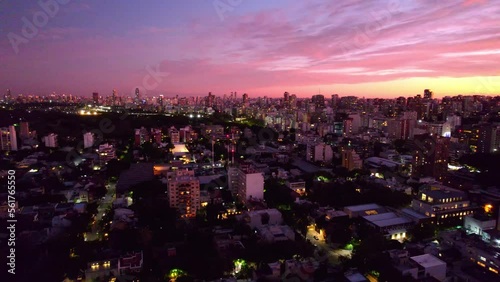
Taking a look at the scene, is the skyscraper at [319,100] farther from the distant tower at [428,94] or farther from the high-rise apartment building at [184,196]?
the high-rise apartment building at [184,196]

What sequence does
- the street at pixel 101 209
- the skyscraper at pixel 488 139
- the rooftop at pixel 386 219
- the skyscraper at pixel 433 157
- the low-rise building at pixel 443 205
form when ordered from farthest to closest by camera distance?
the skyscraper at pixel 488 139
the skyscraper at pixel 433 157
the low-rise building at pixel 443 205
the rooftop at pixel 386 219
the street at pixel 101 209

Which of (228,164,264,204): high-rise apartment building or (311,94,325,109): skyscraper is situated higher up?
(311,94,325,109): skyscraper

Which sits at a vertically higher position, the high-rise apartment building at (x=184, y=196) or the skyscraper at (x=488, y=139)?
the skyscraper at (x=488, y=139)

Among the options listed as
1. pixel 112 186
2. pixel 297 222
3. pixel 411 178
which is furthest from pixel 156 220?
pixel 411 178

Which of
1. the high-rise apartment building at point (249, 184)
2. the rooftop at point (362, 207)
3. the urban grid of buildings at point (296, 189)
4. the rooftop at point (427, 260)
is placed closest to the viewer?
the rooftop at point (427, 260)

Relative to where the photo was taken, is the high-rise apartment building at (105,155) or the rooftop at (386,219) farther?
the high-rise apartment building at (105,155)

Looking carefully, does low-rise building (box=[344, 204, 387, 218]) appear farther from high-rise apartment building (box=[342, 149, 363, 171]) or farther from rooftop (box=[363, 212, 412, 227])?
high-rise apartment building (box=[342, 149, 363, 171])

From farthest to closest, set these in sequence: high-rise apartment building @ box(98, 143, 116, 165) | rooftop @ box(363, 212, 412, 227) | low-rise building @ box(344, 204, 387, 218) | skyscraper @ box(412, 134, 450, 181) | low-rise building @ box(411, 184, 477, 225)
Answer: high-rise apartment building @ box(98, 143, 116, 165) < skyscraper @ box(412, 134, 450, 181) < low-rise building @ box(344, 204, 387, 218) < low-rise building @ box(411, 184, 477, 225) < rooftop @ box(363, 212, 412, 227)

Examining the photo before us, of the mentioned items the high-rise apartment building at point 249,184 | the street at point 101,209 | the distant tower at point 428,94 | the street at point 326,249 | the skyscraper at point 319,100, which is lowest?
the street at point 326,249

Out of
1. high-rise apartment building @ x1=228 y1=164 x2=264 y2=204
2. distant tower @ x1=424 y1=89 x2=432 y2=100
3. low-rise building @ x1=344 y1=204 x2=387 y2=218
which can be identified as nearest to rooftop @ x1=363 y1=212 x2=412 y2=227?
low-rise building @ x1=344 y1=204 x2=387 y2=218

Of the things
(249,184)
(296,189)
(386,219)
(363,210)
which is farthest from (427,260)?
(296,189)

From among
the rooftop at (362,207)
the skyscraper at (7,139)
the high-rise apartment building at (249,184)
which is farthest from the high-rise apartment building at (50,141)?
the rooftop at (362,207)
